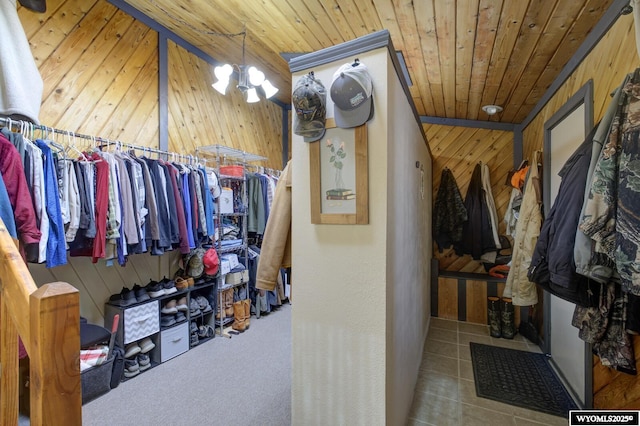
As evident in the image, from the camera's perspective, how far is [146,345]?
2.55 metres

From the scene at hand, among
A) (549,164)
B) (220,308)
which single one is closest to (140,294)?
(220,308)

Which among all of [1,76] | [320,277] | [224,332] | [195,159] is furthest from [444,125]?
[1,76]

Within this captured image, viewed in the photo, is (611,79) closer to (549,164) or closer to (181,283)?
(549,164)

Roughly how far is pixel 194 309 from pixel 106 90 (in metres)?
2.18

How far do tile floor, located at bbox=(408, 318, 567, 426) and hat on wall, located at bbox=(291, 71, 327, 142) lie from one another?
1.91 m

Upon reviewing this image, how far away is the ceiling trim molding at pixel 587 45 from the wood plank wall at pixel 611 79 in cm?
3

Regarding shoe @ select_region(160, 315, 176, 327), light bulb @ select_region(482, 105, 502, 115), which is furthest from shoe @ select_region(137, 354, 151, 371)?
light bulb @ select_region(482, 105, 502, 115)

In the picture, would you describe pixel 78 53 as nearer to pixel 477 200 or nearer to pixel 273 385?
pixel 273 385

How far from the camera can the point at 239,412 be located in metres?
2.00

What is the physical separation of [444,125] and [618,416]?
11.6ft

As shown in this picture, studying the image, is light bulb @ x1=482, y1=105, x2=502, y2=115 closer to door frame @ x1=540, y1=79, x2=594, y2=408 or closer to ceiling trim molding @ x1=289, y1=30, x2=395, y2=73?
door frame @ x1=540, y1=79, x2=594, y2=408

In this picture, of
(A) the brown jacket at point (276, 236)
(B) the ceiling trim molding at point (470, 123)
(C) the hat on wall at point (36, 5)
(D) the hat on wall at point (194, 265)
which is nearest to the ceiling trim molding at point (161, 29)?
(C) the hat on wall at point (36, 5)

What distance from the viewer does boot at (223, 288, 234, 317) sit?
134 inches

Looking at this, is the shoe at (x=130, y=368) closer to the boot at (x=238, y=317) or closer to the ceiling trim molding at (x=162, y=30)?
the boot at (x=238, y=317)
